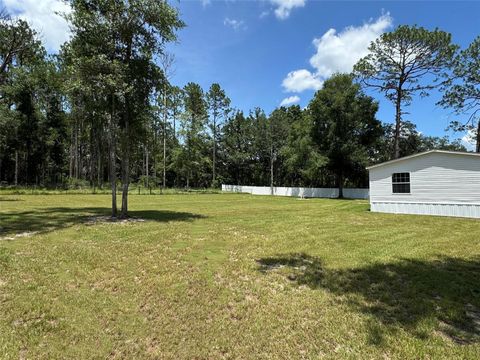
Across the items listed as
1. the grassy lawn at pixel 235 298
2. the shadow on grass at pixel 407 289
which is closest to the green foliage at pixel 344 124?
the grassy lawn at pixel 235 298

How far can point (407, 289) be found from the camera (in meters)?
5.10

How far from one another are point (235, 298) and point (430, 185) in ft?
47.0

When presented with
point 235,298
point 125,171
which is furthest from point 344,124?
point 235,298

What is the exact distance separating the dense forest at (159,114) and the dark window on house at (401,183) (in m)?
11.1

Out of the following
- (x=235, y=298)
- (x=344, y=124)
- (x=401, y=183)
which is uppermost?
(x=344, y=124)

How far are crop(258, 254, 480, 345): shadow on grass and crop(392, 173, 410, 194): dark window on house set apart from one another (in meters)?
10.4

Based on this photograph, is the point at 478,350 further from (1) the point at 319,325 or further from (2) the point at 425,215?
(2) the point at 425,215

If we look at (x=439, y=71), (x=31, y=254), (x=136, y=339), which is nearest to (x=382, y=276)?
(x=136, y=339)

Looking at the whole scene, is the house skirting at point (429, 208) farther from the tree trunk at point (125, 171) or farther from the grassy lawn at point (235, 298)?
the tree trunk at point (125, 171)

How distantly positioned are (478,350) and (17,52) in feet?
55.2

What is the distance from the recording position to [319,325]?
3992mm

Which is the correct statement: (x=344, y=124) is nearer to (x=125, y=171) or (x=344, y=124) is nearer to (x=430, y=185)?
(x=430, y=185)

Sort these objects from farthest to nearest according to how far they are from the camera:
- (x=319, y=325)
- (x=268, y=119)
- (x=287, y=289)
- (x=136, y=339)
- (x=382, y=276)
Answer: (x=268, y=119) → (x=382, y=276) → (x=287, y=289) → (x=319, y=325) → (x=136, y=339)

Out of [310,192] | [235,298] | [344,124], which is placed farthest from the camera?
[310,192]
